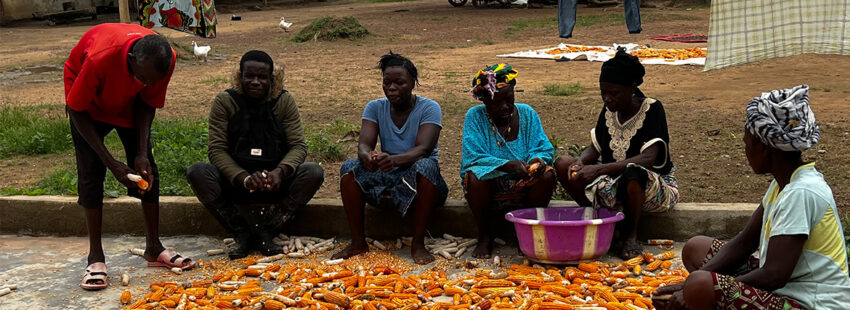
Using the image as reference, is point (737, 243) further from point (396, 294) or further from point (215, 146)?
point (215, 146)

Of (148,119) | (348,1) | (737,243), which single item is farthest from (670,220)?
(348,1)

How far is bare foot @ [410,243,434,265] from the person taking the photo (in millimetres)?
4957

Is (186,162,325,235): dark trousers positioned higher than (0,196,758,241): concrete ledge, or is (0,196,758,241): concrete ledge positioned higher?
(186,162,325,235): dark trousers

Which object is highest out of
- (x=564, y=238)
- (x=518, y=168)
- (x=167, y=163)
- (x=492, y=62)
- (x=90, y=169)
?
(x=90, y=169)

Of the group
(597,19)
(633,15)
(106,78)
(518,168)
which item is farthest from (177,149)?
(597,19)

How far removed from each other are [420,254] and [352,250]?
0.43 m

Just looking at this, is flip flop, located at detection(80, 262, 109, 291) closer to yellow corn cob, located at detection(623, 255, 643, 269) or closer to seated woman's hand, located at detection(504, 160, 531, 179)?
seated woman's hand, located at detection(504, 160, 531, 179)

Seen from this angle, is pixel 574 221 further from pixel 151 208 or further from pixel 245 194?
pixel 151 208

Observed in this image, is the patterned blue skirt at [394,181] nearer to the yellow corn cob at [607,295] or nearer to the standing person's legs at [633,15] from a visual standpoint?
the yellow corn cob at [607,295]

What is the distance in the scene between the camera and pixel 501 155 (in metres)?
5.14

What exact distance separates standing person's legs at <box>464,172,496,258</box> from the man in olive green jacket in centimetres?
95

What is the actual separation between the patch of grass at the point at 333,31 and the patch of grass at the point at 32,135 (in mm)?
9866

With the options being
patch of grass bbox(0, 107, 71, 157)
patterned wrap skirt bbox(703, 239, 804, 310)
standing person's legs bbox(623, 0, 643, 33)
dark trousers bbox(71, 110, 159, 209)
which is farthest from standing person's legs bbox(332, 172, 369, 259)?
standing person's legs bbox(623, 0, 643, 33)

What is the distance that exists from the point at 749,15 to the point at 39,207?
4677 mm
